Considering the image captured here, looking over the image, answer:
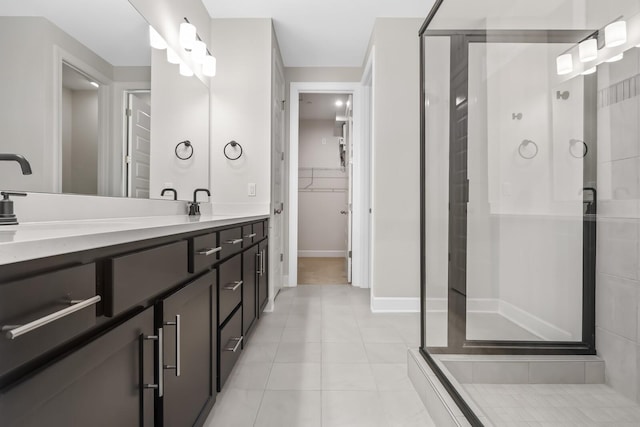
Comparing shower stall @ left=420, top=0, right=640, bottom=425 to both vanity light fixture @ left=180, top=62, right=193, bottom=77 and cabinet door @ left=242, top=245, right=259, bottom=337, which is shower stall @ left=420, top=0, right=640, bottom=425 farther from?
vanity light fixture @ left=180, top=62, right=193, bottom=77

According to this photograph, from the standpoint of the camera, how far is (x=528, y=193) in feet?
3.70

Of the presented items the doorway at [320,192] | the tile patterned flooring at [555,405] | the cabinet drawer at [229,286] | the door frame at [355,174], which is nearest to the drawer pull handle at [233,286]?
the cabinet drawer at [229,286]

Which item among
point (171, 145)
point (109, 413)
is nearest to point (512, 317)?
point (109, 413)

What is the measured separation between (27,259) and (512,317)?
4.82 ft

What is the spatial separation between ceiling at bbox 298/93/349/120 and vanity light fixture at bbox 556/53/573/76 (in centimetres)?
362

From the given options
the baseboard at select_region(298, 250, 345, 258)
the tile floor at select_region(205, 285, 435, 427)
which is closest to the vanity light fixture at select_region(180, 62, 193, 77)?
the tile floor at select_region(205, 285, 435, 427)

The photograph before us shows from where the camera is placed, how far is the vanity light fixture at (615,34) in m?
0.73

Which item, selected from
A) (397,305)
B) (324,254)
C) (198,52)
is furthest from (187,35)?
(324,254)

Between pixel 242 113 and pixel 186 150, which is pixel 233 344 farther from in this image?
pixel 242 113

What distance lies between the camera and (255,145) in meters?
2.85

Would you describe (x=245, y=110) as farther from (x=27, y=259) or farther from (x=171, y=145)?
(x=27, y=259)

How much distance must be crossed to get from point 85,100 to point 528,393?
1.93m

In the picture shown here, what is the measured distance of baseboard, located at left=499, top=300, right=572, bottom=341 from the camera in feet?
4.07

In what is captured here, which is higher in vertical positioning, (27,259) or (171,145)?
(171,145)
